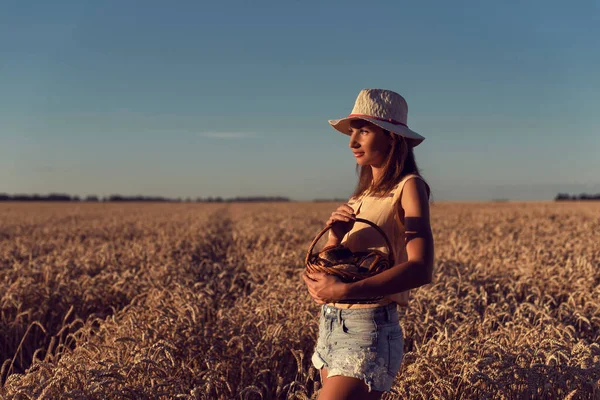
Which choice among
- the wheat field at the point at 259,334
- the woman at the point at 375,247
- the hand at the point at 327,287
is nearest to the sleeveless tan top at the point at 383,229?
the woman at the point at 375,247

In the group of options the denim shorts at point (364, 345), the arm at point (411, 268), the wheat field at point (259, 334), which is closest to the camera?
the arm at point (411, 268)

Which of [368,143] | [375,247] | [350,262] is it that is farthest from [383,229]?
[368,143]

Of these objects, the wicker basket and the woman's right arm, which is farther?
the woman's right arm

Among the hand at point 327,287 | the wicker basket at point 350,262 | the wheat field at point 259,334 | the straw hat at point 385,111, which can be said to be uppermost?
the straw hat at point 385,111

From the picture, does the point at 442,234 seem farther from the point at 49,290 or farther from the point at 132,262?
the point at 49,290

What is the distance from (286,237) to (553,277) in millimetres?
7046

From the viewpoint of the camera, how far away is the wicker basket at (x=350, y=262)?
2.11 meters

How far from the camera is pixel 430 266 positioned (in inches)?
82.4

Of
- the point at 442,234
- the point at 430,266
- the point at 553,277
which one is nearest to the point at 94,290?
the point at 430,266

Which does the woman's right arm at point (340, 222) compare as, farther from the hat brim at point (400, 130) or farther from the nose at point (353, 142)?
the hat brim at point (400, 130)

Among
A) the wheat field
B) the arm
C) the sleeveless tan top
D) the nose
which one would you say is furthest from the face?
the wheat field

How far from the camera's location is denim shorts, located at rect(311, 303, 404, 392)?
2.15 metres

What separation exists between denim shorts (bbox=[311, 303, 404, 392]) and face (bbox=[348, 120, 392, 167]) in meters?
0.71

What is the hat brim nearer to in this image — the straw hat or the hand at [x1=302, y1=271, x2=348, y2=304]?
the straw hat
